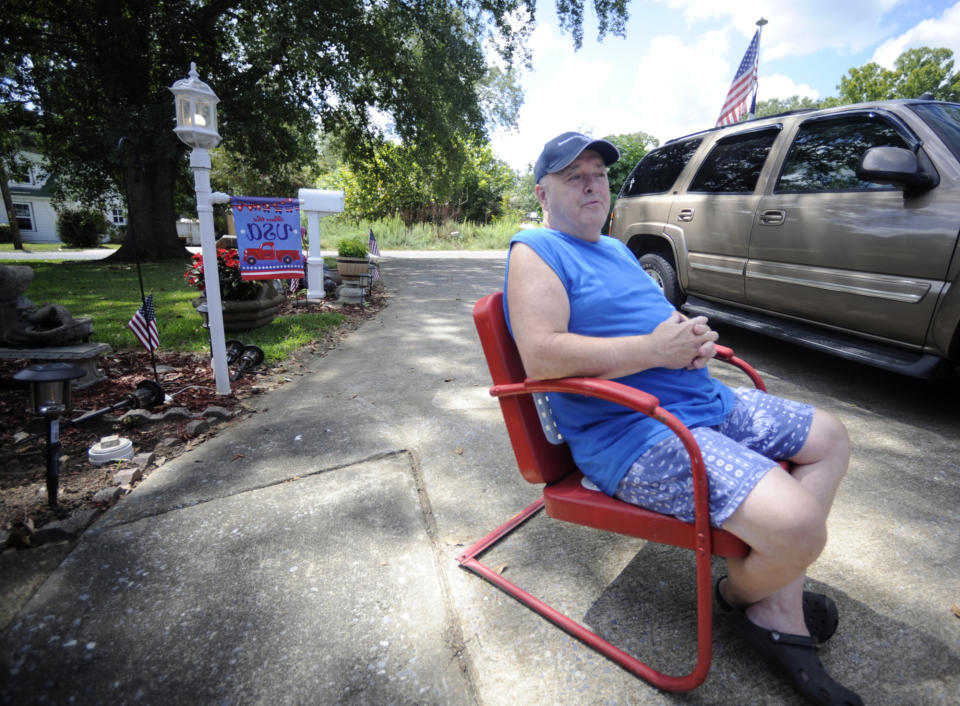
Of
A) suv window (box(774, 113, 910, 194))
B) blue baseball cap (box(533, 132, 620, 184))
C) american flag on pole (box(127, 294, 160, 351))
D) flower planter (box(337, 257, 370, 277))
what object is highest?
→ suv window (box(774, 113, 910, 194))

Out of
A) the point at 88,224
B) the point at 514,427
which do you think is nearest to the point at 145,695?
the point at 514,427

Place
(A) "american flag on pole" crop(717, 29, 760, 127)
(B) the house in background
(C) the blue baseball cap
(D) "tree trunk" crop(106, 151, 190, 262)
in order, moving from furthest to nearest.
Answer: (B) the house in background < (D) "tree trunk" crop(106, 151, 190, 262) < (A) "american flag on pole" crop(717, 29, 760, 127) < (C) the blue baseball cap

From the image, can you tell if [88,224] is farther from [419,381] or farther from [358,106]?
[419,381]

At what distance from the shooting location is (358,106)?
40.4ft

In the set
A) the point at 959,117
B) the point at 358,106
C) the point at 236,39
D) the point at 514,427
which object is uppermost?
the point at 236,39

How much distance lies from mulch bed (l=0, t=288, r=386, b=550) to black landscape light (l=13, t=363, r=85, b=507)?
20 centimetres

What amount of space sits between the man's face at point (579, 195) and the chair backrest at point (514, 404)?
1.25 ft

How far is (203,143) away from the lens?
3238mm

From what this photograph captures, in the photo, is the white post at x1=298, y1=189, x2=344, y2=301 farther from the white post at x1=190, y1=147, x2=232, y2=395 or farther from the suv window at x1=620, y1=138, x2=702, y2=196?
the suv window at x1=620, y1=138, x2=702, y2=196

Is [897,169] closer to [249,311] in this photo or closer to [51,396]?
[51,396]

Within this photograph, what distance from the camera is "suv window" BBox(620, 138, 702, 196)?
4.84 metres

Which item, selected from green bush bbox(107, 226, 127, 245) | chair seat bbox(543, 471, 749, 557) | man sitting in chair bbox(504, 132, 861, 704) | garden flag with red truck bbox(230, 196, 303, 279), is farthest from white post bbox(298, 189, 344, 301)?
green bush bbox(107, 226, 127, 245)

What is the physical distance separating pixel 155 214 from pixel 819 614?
52.5 feet

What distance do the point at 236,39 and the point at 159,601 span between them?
618 inches
